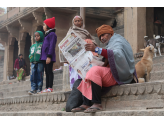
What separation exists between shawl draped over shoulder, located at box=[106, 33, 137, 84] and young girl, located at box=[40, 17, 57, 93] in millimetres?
2270

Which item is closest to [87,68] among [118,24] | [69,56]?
[69,56]

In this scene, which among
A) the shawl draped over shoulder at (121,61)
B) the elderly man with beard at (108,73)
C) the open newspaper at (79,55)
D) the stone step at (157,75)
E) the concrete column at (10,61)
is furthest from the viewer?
the concrete column at (10,61)

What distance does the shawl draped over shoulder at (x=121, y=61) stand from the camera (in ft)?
12.3

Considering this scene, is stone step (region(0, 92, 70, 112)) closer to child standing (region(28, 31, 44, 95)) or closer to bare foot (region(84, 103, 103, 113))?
child standing (region(28, 31, 44, 95))

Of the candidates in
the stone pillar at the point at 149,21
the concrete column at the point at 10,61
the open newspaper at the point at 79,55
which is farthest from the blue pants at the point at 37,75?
the concrete column at the point at 10,61

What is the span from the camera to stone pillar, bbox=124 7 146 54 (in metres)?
12.3

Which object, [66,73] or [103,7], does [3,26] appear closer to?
[103,7]

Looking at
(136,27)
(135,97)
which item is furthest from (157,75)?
(136,27)

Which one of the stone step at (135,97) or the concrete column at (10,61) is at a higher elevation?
the concrete column at (10,61)

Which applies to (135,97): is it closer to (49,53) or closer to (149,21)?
(49,53)

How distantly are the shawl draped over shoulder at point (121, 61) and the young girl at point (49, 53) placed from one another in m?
2.27

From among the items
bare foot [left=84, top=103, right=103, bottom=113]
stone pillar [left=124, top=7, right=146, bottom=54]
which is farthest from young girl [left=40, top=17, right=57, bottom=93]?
stone pillar [left=124, top=7, right=146, bottom=54]

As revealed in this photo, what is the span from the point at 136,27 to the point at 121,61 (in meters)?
9.04

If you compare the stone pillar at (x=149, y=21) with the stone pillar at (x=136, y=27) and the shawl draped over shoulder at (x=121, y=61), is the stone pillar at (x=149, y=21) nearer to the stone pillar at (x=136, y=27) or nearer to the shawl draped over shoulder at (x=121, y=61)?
the stone pillar at (x=136, y=27)
